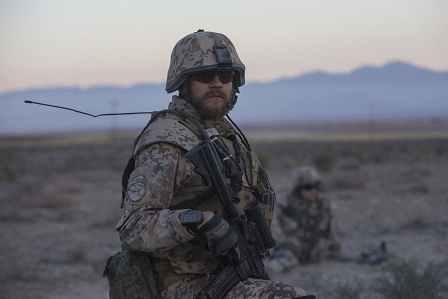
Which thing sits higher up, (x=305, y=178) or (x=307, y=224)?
(x=305, y=178)

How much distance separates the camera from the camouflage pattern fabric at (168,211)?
2.95 meters

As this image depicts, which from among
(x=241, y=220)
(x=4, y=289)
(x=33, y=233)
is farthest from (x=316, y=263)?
(x=33, y=233)

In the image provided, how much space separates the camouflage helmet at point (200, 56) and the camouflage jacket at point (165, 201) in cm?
30

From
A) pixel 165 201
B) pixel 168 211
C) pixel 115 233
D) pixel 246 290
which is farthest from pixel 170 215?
pixel 115 233

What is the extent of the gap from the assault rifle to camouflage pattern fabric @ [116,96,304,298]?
96mm

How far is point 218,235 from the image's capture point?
2.87 meters

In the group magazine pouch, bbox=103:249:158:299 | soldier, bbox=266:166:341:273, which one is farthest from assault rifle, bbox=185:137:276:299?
soldier, bbox=266:166:341:273

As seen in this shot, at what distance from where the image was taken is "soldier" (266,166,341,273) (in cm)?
795

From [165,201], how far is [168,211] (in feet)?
0.37

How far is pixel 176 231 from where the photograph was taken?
289 cm

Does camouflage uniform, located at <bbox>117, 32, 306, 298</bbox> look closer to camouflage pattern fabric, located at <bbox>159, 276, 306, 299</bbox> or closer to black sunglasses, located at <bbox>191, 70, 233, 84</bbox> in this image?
camouflage pattern fabric, located at <bbox>159, 276, 306, 299</bbox>

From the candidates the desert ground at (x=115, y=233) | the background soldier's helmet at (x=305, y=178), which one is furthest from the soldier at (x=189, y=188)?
the background soldier's helmet at (x=305, y=178)

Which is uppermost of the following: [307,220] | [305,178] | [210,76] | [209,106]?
[210,76]

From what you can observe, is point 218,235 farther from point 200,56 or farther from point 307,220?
point 307,220
